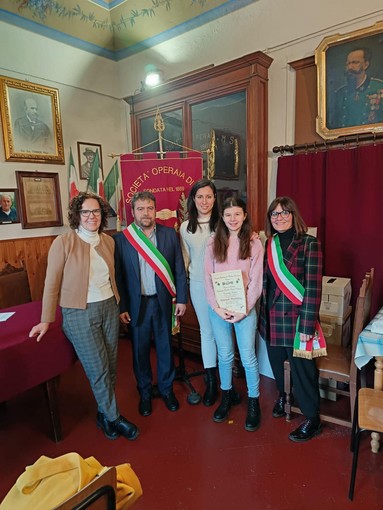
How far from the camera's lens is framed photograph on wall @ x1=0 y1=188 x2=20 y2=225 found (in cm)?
308

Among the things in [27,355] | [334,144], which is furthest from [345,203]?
[27,355]

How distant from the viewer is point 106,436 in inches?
79.7

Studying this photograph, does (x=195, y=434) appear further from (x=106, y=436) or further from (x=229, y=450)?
(x=106, y=436)

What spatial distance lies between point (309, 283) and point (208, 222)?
0.73 meters

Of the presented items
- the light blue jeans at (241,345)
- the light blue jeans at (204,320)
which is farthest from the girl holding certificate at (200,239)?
the light blue jeans at (241,345)

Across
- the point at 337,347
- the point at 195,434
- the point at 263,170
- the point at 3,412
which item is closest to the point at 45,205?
the point at 3,412

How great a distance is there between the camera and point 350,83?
2.40 metres

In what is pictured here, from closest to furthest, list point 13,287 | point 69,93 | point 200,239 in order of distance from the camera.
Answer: point 200,239 → point 13,287 → point 69,93

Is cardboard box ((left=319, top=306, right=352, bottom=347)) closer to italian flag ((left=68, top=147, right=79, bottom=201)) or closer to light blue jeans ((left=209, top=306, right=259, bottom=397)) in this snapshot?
light blue jeans ((left=209, top=306, right=259, bottom=397))

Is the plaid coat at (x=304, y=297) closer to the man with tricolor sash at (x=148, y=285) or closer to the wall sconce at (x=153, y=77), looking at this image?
the man with tricolor sash at (x=148, y=285)

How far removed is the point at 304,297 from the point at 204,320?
68cm

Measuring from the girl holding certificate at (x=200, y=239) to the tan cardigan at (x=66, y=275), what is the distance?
682 mm

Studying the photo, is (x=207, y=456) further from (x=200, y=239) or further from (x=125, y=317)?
(x=200, y=239)

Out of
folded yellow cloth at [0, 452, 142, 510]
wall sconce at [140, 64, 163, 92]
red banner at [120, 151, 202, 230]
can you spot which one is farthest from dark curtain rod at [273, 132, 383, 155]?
folded yellow cloth at [0, 452, 142, 510]
